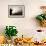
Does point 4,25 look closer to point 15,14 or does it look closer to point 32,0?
point 15,14

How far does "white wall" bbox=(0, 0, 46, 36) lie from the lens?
346cm

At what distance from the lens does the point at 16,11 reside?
11.3ft

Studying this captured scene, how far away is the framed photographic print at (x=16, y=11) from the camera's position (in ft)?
11.3

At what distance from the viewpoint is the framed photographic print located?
11.3ft

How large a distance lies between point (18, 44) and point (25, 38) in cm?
24

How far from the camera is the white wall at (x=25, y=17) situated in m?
3.46

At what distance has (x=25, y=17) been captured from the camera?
3.47 m

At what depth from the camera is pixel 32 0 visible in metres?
3.49

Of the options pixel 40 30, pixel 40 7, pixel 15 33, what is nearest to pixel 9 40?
pixel 15 33

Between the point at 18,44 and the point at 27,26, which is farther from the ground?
the point at 27,26

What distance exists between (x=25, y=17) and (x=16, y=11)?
220mm

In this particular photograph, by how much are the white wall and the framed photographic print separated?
62mm

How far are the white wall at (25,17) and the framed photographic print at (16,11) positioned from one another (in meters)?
Result: 0.06

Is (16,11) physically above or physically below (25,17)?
above
